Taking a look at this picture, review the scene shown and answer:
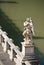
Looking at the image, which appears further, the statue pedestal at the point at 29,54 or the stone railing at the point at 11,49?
the stone railing at the point at 11,49

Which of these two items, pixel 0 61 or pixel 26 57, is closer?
pixel 26 57

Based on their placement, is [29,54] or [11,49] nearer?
[29,54]

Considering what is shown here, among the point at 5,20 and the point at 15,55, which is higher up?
the point at 5,20

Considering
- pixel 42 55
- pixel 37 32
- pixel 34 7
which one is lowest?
pixel 42 55

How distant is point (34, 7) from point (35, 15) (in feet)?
1.32

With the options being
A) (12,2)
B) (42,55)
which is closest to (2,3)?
(12,2)

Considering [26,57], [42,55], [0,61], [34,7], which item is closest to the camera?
[26,57]

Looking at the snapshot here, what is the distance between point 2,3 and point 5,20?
0.75m

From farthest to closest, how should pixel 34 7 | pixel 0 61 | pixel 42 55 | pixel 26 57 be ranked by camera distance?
pixel 34 7 → pixel 42 55 → pixel 0 61 → pixel 26 57

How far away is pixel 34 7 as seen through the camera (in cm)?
1547

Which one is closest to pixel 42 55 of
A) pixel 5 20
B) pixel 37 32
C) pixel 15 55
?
pixel 37 32

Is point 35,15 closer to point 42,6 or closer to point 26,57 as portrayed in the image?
point 42,6

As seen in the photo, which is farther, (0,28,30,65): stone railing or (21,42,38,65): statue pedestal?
(0,28,30,65): stone railing

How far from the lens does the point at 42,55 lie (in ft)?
47.6
